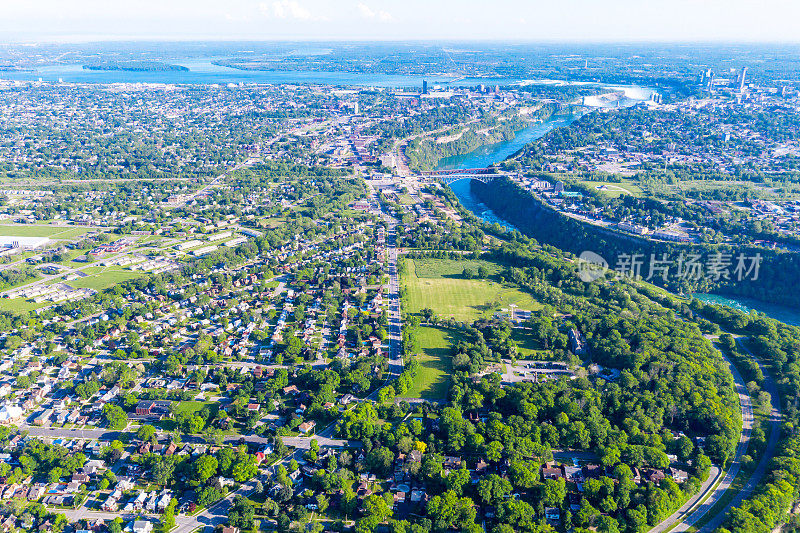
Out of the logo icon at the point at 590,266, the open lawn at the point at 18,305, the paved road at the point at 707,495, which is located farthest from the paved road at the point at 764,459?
the open lawn at the point at 18,305

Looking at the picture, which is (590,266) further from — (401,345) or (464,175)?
(464,175)

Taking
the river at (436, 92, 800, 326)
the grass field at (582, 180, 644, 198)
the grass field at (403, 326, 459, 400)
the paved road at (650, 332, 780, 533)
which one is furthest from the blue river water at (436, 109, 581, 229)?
the paved road at (650, 332, 780, 533)

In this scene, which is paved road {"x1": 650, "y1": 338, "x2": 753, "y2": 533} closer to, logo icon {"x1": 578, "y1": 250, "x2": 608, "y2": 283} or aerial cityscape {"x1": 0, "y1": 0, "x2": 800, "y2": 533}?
aerial cityscape {"x1": 0, "y1": 0, "x2": 800, "y2": 533}

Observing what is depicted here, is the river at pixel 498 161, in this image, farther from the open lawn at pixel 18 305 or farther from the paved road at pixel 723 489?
the open lawn at pixel 18 305

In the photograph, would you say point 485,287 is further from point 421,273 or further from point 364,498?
point 364,498

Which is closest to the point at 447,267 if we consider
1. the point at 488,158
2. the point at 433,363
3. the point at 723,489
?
the point at 433,363
